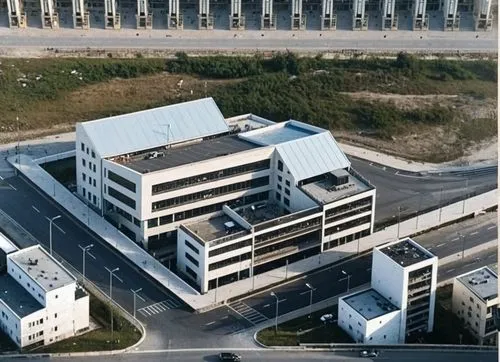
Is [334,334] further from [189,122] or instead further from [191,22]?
[191,22]

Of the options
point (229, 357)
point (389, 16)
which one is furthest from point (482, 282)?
point (389, 16)

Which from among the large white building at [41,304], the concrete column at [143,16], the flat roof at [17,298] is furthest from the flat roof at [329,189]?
the concrete column at [143,16]

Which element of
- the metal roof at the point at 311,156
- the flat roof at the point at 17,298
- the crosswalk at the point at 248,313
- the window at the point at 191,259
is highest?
the metal roof at the point at 311,156

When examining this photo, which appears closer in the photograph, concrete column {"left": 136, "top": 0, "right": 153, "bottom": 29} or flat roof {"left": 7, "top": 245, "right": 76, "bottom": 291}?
flat roof {"left": 7, "top": 245, "right": 76, "bottom": 291}

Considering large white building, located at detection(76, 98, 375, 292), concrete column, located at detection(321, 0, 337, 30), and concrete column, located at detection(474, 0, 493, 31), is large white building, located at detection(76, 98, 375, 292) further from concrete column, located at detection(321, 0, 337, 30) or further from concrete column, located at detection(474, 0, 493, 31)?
concrete column, located at detection(474, 0, 493, 31)

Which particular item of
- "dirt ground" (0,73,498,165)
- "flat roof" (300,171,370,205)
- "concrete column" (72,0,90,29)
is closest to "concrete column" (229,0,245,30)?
"dirt ground" (0,73,498,165)

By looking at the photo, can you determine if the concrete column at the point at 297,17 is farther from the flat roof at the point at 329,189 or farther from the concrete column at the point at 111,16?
the flat roof at the point at 329,189
